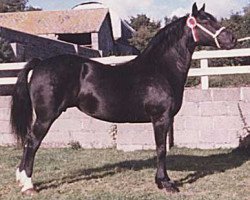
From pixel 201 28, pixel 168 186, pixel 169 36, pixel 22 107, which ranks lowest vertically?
pixel 168 186

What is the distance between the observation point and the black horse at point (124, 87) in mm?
6480

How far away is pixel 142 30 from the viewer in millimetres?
42219

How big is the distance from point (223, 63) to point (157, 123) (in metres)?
11.2

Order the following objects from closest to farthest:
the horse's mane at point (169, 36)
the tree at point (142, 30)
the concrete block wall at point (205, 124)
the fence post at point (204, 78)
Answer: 1. the horse's mane at point (169, 36)
2. the concrete block wall at point (205, 124)
3. the fence post at point (204, 78)
4. the tree at point (142, 30)

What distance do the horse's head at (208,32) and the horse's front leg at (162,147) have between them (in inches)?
42.0

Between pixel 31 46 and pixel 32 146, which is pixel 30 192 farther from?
pixel 31 46

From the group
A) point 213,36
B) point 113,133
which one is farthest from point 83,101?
point 113,133

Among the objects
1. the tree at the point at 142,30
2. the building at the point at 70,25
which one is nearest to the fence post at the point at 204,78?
the tree at the point at 142,30

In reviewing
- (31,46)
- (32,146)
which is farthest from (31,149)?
(31,46)

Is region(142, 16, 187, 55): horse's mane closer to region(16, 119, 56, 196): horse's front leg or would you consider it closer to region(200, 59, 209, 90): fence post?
region(16, 119, 56, 196): horse's front leg

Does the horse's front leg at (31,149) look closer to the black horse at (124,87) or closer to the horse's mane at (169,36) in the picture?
the black horse at (124,87)

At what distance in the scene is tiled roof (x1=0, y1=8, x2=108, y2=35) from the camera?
127ft

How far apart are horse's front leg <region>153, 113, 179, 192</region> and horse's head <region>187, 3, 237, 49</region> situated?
1066 millimetres

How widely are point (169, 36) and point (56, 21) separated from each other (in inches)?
1312
